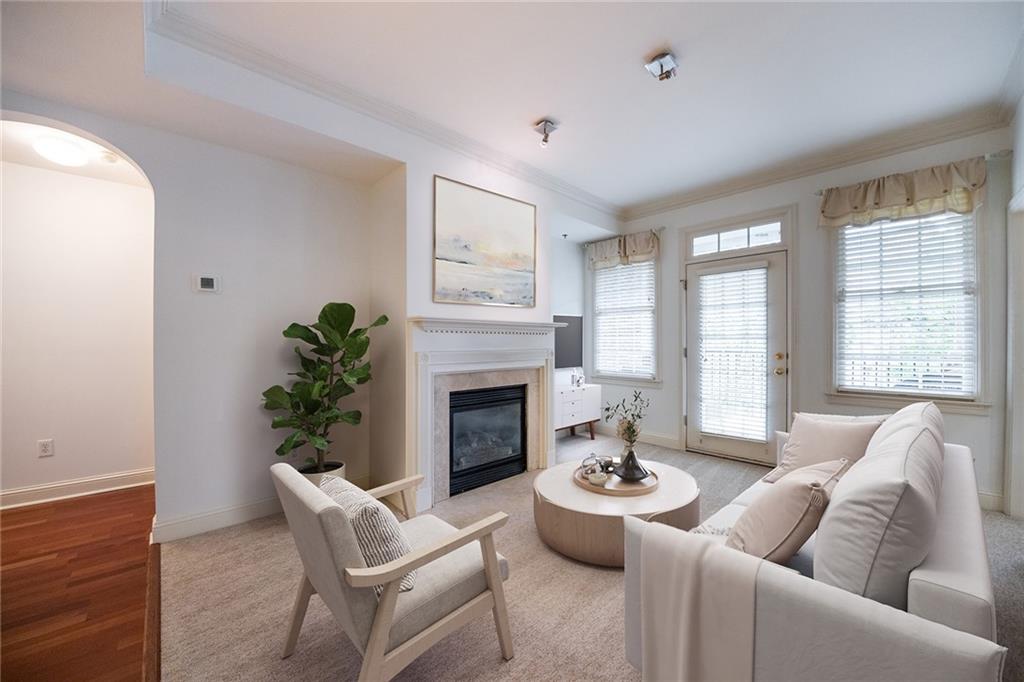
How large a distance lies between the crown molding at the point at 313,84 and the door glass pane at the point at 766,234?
2.12 metres

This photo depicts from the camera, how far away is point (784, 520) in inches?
50.8

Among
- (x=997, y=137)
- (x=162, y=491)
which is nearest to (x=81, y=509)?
(x=162, y=491)

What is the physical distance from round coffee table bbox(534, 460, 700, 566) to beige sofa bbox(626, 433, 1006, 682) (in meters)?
1.06

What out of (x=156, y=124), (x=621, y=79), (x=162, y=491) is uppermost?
(x=621, y=79)

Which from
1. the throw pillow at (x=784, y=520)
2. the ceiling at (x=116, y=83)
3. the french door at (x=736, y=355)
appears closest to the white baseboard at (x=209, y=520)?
the ceiling at (x=116, y=83)

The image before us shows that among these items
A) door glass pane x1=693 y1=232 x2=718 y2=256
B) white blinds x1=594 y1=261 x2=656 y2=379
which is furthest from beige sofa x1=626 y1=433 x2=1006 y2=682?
white blinds x1=594 y1=261 x2=656 y2=379

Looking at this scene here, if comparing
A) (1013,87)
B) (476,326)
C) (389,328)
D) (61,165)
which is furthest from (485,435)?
(1013,87)

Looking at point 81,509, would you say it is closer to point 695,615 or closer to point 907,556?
point 695,615

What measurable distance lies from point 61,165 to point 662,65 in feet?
14.3

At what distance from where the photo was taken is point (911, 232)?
10.7 ft

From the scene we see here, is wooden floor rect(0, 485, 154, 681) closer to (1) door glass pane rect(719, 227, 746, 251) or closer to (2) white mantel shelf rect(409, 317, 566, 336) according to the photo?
(2) white mantel shelf rect(409, 317, 566, 336)

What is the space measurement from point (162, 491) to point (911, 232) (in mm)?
5702

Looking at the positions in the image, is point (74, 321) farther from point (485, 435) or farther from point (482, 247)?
point (485, 435)

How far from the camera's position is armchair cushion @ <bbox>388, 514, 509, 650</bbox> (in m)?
1.35
